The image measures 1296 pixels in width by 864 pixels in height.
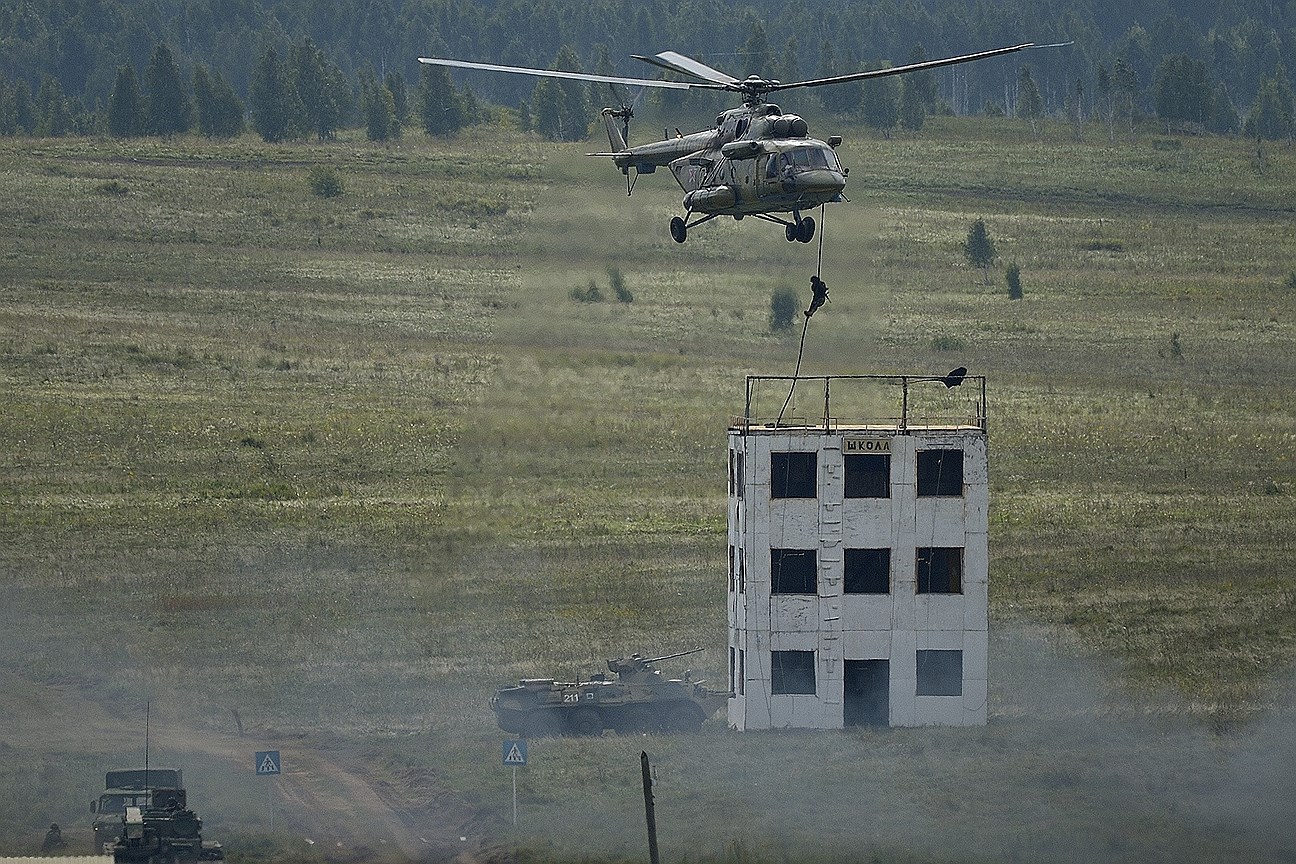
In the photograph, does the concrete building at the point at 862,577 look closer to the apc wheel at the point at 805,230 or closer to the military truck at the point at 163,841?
the apc wheel at the point at 805,230

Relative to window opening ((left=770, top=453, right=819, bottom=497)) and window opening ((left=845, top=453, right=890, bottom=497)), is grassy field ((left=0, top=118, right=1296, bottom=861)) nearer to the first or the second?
window opening ((left=845, top=453, right=890, bottom=497))

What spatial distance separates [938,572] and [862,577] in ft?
5.73

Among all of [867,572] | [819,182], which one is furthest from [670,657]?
[819,182]

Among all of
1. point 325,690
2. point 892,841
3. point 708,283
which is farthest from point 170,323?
point 892,841

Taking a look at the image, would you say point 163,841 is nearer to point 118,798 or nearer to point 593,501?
point 118,798

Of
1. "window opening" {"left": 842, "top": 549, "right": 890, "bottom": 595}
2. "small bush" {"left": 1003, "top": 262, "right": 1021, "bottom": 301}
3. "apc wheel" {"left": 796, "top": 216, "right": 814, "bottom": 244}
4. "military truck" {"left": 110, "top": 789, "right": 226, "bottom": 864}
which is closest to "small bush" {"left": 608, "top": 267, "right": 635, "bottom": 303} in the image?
"window opening" {"left": 842, "top": 549, "right": 890, "bottom": 595}

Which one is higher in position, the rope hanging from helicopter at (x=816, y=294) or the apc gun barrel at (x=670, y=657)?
the rope hanging from helicopter at (x=816, y=294)

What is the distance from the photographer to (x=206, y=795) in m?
51.6

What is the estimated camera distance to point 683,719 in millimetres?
55062

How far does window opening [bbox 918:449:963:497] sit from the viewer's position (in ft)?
175

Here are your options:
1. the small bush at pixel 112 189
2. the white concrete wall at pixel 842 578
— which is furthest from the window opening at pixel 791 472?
the small bush at pixel 112 189

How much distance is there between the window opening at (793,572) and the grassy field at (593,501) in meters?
3.30

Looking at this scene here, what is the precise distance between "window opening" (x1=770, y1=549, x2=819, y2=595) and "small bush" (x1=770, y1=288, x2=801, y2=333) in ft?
83.3

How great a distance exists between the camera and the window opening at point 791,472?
5316cm
